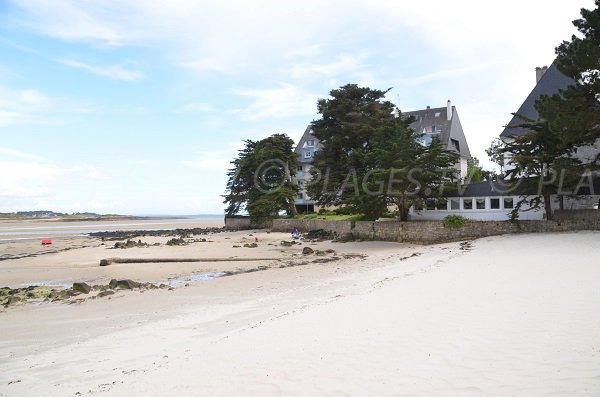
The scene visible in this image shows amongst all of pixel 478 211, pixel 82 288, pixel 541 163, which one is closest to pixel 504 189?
pixel 478 211

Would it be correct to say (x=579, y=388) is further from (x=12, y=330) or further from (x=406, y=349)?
(x=12, y=330)

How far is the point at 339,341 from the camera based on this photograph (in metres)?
6.40

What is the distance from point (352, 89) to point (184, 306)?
111ft

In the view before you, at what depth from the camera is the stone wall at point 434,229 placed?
82.7 feet

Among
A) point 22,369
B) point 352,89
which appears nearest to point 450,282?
point 22,369

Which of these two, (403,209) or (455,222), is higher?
(403,209)

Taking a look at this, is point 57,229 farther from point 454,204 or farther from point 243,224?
point 454,204

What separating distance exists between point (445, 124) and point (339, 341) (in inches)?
2176

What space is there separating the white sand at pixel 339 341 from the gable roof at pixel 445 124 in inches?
1765

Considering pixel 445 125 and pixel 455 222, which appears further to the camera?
pixel 445 125

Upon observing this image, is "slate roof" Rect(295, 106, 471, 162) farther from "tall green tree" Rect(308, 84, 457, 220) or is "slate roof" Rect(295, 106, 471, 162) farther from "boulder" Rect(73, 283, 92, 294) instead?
"boulder" Rect(73, 283, 92, 294)

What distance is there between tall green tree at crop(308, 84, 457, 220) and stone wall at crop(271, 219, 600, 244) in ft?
4.08

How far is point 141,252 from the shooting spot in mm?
30281

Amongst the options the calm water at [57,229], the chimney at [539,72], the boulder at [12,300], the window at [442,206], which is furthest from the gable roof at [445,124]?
the boulder at [12,300]
